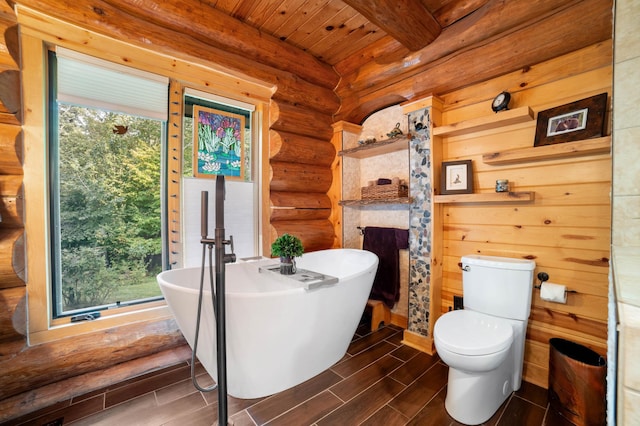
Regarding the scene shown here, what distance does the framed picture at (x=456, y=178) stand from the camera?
2.12 metres

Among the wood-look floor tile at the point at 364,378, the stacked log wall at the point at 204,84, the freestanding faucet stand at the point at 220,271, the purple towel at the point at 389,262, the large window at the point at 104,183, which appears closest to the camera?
the freestanding faucet stand at the point at 220,271

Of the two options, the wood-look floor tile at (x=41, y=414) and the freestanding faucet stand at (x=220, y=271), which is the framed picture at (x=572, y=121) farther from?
the wood-look floor tile at (x=41, y=414)

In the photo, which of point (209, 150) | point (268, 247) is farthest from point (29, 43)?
point (268, 247)

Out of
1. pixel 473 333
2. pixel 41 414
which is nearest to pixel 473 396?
pixel 473 333

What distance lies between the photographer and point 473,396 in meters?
1.49

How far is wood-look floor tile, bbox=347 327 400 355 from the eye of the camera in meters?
2.25

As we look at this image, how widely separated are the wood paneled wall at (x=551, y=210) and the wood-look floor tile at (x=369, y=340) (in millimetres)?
1053

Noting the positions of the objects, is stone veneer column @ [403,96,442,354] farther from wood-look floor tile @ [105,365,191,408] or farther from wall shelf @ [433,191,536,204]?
wood-look floor tile @ [105,365,191,408]

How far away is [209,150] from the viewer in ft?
8.00

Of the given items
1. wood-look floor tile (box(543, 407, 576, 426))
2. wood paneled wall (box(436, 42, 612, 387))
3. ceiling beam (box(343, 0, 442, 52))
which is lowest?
wood-look floor tile (box(543, 407, 576, 426))

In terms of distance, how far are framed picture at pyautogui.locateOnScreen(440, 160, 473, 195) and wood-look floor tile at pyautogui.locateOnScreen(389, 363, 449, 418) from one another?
1390 millimetres

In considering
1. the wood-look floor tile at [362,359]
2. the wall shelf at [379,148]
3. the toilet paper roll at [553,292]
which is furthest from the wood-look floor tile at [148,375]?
the toilet paper roll at [553,292]

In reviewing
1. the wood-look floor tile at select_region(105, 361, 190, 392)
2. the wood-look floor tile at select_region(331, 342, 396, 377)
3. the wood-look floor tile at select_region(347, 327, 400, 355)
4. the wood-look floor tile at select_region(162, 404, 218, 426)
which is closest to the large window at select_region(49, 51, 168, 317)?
the wood-look floor tile at select_region(105, 361, 190, 392)

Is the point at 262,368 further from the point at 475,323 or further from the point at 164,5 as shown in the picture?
the point at 164,5
